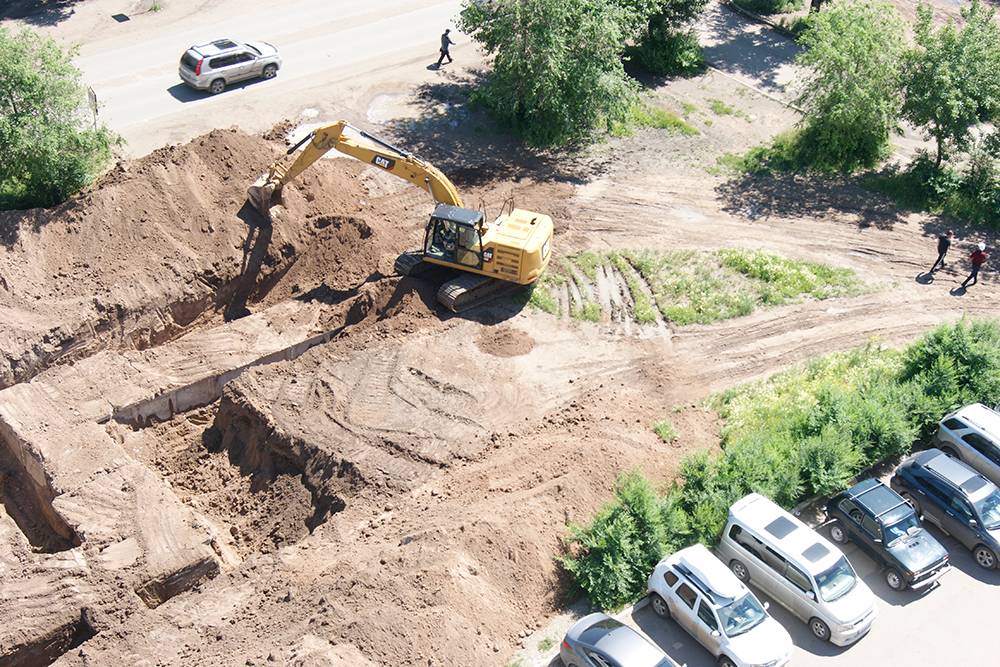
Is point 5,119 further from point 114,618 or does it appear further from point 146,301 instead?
point 114,618

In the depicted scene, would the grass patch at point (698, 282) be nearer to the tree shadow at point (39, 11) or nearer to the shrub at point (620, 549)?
the shrub at point (620, 549)

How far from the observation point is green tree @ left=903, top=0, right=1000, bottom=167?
31047mm

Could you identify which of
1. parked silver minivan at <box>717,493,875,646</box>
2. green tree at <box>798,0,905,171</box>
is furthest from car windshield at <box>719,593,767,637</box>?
green tree at <box>798,0,905,171</box>

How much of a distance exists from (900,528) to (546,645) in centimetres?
767

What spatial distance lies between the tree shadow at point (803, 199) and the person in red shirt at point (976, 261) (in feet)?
10.5

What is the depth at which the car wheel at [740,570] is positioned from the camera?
776 inches

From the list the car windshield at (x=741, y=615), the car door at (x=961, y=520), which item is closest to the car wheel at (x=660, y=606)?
the car windshield at (x=741, y=615)

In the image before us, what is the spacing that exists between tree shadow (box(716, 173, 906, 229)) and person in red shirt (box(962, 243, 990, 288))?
126 inches

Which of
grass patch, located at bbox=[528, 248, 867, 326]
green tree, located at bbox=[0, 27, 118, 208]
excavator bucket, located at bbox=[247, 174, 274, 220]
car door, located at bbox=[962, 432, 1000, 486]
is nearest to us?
car door, located at bbox=[962, 432, 1000, 486]

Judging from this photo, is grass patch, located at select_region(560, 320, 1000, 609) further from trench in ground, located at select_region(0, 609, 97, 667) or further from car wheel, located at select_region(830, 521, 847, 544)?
trench in ground, located at select_region(0, 609, 97, 667)

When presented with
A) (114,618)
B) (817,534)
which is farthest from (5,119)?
(817,534)

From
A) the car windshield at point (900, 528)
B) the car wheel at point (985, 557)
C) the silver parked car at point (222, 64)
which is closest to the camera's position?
the car windshield at point (900, 528)

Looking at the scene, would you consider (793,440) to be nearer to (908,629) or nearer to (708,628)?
(908,629)

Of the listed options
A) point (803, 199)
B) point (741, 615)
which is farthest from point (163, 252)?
point (803, 199)
